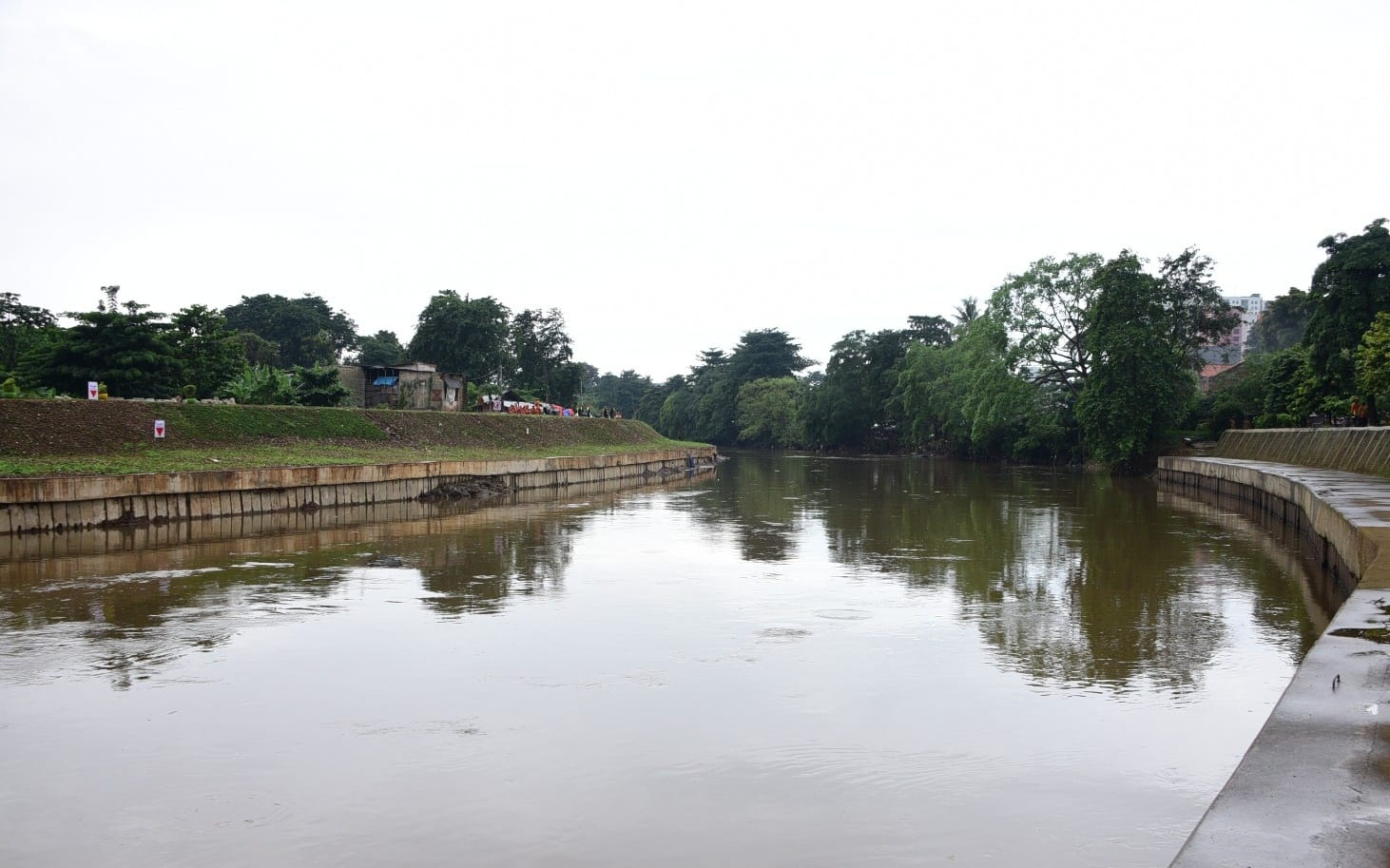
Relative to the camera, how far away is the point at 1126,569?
17.5m

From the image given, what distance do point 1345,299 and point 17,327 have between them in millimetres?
52299

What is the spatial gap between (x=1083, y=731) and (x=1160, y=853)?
2.27 metres

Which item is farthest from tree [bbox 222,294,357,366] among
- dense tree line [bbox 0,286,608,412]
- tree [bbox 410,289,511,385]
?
tree [bbox 410,289,511,385]

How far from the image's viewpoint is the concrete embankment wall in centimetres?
2009

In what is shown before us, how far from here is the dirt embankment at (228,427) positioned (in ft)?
79.3

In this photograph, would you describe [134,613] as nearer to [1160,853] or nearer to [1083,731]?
[1083,731]

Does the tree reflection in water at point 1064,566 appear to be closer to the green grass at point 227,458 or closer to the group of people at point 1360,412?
the group of people at point 1360,412

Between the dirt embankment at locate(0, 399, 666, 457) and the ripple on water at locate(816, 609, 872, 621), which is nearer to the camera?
the ripple on water at locate(816, 609, 872, 621)

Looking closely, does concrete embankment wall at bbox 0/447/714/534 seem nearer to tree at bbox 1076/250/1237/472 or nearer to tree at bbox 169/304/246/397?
tree at bbox 169/304/246/397

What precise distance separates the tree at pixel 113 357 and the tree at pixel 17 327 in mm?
7778

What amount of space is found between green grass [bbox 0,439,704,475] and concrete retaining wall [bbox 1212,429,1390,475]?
26.7 metres

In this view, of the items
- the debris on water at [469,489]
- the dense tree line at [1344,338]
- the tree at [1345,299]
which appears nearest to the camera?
the debris on water at [469,489]

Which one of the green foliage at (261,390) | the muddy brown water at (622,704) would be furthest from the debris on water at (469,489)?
the muddy brown water at (622,704)

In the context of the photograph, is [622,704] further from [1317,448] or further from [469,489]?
[1317,448]
